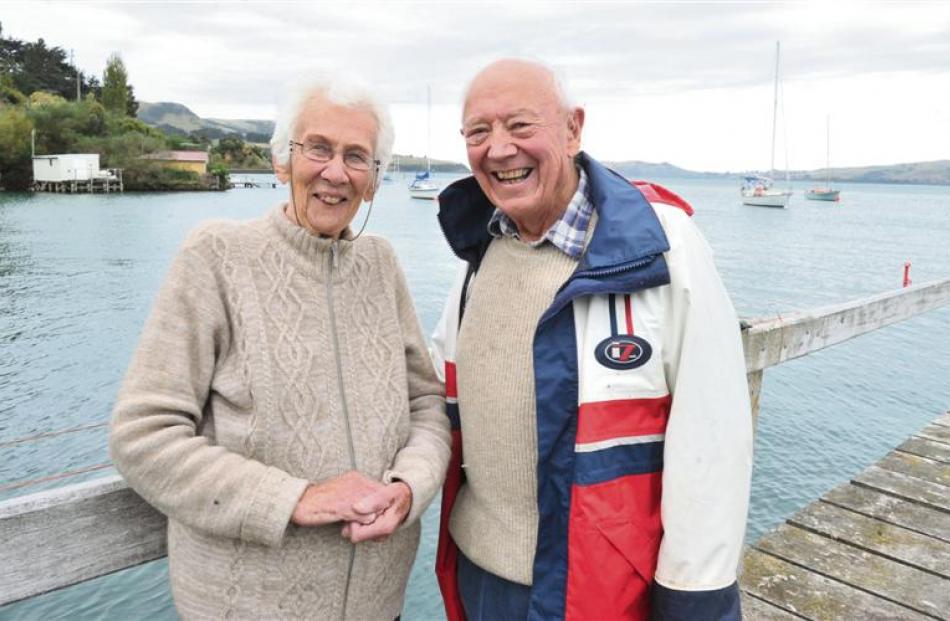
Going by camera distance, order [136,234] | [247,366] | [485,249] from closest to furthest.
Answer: [247,366] < [485,249] < [136,234]

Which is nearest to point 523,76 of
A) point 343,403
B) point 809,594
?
point 343,403

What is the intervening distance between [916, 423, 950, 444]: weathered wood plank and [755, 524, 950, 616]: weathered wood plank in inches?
82.2

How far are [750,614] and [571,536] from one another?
5.58 ft

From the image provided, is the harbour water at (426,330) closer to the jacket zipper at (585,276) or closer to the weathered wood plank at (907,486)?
the weathered wood plank at (907,486)

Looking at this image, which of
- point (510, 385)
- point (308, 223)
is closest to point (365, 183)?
point (308, 223)

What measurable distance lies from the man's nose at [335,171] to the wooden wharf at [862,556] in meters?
2.54

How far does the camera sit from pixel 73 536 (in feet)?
5.57

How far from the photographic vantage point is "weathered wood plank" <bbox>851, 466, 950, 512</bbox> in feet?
13.6

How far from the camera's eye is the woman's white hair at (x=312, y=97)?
1898 millimetres

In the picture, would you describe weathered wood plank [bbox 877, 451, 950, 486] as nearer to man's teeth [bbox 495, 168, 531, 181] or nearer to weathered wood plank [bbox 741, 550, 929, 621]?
weathered wood plank [bbox 741, 550, 929, 621]

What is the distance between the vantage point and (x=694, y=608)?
1821mm

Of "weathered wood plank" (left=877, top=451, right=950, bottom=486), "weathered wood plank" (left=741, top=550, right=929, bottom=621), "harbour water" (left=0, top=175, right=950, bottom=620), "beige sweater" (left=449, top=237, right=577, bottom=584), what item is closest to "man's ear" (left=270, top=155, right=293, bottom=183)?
"beige sweater" (left=449, top=237, right=577, bottom=584)

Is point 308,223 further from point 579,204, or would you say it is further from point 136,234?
point 136,234

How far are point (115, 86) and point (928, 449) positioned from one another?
120386 millimetres
